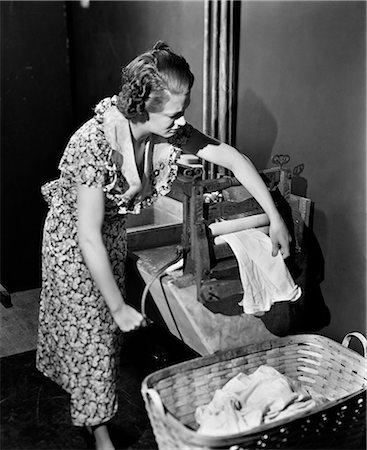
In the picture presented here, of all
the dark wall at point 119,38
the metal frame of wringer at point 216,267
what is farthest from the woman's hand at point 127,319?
the dark wall at point 119,38

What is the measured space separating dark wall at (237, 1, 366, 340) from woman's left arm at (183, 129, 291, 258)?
38 cm

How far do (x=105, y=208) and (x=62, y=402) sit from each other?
1.26 metres

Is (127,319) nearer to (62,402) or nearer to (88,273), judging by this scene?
(88,273)

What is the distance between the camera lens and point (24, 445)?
113 inches

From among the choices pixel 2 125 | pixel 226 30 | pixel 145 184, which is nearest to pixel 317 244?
pixel 145 184

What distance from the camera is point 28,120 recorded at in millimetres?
5160

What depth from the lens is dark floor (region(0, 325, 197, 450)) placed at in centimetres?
291

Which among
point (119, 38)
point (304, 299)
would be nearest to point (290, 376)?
point (304, 299)

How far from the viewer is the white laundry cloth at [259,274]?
2.58 metres

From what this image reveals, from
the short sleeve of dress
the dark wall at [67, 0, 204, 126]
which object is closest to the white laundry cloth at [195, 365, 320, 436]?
the short sleeve of dress

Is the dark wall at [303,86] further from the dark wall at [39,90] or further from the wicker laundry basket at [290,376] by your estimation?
the wicker laundry basket at [290,376]

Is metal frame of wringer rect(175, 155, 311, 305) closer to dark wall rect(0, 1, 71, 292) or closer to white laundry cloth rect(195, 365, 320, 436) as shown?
white laundry cloth rect(195, 365, 320, 436)

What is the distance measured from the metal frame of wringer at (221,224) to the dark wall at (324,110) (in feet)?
0.54

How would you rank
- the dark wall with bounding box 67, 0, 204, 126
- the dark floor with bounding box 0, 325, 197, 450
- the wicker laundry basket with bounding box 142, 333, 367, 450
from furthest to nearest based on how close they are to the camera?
the dark wall with bounding box 67, 0, 204, 126 → the dark floor with bounding box 0, 325, 197, 450 → the wicker laundry basket with bounding box 142, 333, 367, 450
